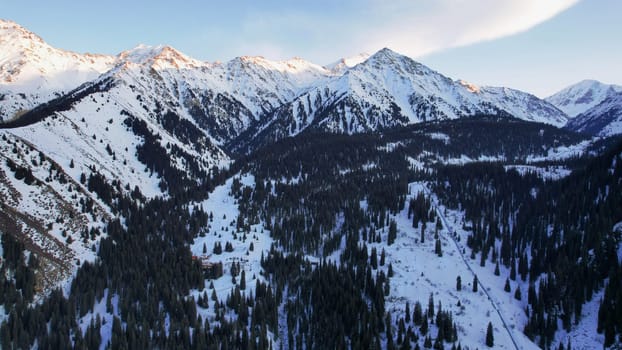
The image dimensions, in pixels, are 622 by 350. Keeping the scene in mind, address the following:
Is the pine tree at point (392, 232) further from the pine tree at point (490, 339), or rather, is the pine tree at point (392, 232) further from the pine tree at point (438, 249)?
the pine tree at point (490, 339)

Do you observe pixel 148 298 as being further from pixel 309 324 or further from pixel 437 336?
pixel 437 336

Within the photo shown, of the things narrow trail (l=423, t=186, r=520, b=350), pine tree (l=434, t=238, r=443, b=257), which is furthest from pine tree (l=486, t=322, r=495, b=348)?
pine tree (l=434, t=238, r=443, b=257)

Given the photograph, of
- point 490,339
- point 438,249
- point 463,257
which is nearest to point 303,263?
point 438,249

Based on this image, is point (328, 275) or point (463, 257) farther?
point (463, 257)

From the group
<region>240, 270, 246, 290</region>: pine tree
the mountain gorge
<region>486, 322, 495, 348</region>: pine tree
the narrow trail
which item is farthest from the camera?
<region>240, 270, 246, 290</region>: pine tree

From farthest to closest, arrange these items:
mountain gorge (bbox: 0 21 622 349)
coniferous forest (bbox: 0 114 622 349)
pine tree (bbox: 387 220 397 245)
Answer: pine tree (bbox: 387 220 397 245) < mountain gorge (bbox: 0 21 622 349) < coniferous forest (bbox: 0 114 622 349)

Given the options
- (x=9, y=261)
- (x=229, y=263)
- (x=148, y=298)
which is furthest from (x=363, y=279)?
(x=9, y=261)

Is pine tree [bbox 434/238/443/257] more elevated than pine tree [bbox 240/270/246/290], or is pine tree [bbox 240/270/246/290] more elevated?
pine tree [bbox 434/238/443/257]

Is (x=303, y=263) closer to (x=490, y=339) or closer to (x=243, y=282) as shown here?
(x=243, y=282)

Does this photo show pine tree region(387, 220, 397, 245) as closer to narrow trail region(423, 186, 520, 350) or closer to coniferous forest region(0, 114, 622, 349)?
coniferous forest region(0, 114, 622, 349)
